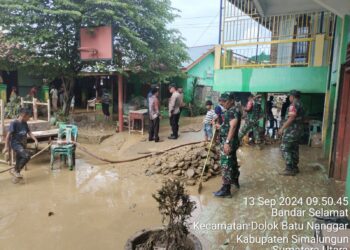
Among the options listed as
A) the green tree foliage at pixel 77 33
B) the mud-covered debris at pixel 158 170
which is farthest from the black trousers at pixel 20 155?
the green tree foliage at pixel 77 33

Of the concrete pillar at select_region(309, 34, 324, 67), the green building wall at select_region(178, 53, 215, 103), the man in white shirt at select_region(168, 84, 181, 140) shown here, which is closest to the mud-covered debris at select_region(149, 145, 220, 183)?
the man in white shirt at select_region(168, 84, 181, 140)

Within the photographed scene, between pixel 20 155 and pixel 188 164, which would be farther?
pixel 188 164

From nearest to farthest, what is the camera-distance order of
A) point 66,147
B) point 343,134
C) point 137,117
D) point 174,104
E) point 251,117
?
1. point 343,134
2. point 66,147
3. point 251,117
4. point 174,104
5. point 137,117

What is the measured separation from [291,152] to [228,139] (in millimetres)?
2037

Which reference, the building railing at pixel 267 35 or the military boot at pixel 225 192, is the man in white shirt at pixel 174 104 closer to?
the building railing at pixel 267 35

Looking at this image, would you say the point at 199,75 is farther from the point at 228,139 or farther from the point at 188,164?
the point at 228,139

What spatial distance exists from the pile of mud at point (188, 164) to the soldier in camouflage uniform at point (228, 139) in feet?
3.99

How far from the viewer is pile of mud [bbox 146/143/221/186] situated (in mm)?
6555

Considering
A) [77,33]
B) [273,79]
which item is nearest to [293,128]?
[273,79]

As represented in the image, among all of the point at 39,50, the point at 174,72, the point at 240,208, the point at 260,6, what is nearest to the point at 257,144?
the point at 260,6

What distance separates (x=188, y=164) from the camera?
684 cm

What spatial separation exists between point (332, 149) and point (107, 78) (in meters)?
16.4

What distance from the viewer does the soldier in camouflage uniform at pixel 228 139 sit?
500 cm

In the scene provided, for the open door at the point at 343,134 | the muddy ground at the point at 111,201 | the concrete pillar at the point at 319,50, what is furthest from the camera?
the concrete pillar at the point at 319,50
